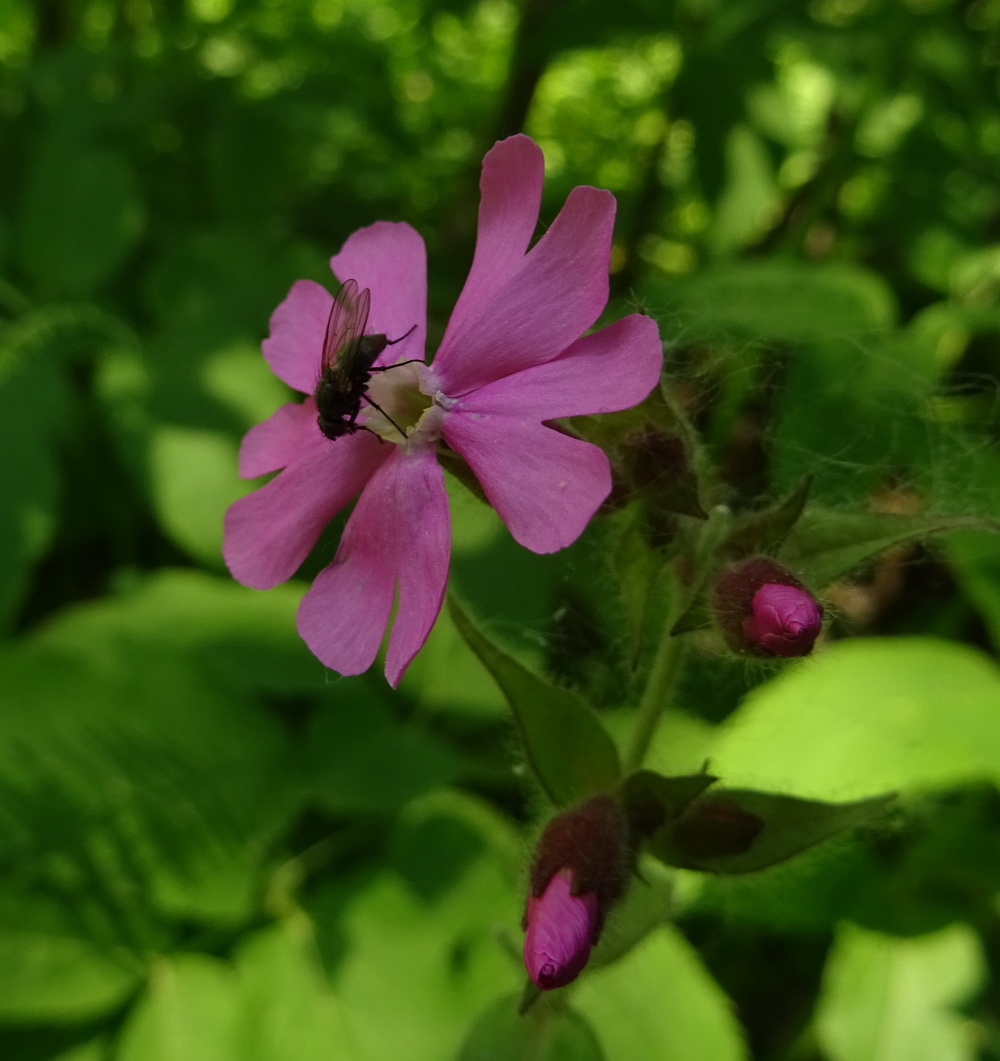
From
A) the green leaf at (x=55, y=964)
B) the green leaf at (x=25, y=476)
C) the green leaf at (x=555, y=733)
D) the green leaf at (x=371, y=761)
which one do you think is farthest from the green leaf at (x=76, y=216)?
the green leaf at (x=555, y=733)

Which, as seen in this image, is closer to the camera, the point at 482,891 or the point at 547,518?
the point at 547,518

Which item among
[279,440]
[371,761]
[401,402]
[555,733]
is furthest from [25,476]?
[555,733]

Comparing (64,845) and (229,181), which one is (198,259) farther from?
(64,845)

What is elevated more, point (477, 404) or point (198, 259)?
point (477, 404)

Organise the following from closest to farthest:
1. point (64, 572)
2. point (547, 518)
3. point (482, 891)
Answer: point (547, 518) < point (482, 891) < point (64, 572)

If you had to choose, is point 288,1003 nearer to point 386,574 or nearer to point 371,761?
point 371,761

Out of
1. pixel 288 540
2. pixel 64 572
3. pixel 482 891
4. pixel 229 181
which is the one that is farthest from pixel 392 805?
pixel 229 181

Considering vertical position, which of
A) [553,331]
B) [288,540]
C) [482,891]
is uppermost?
[553,331]
